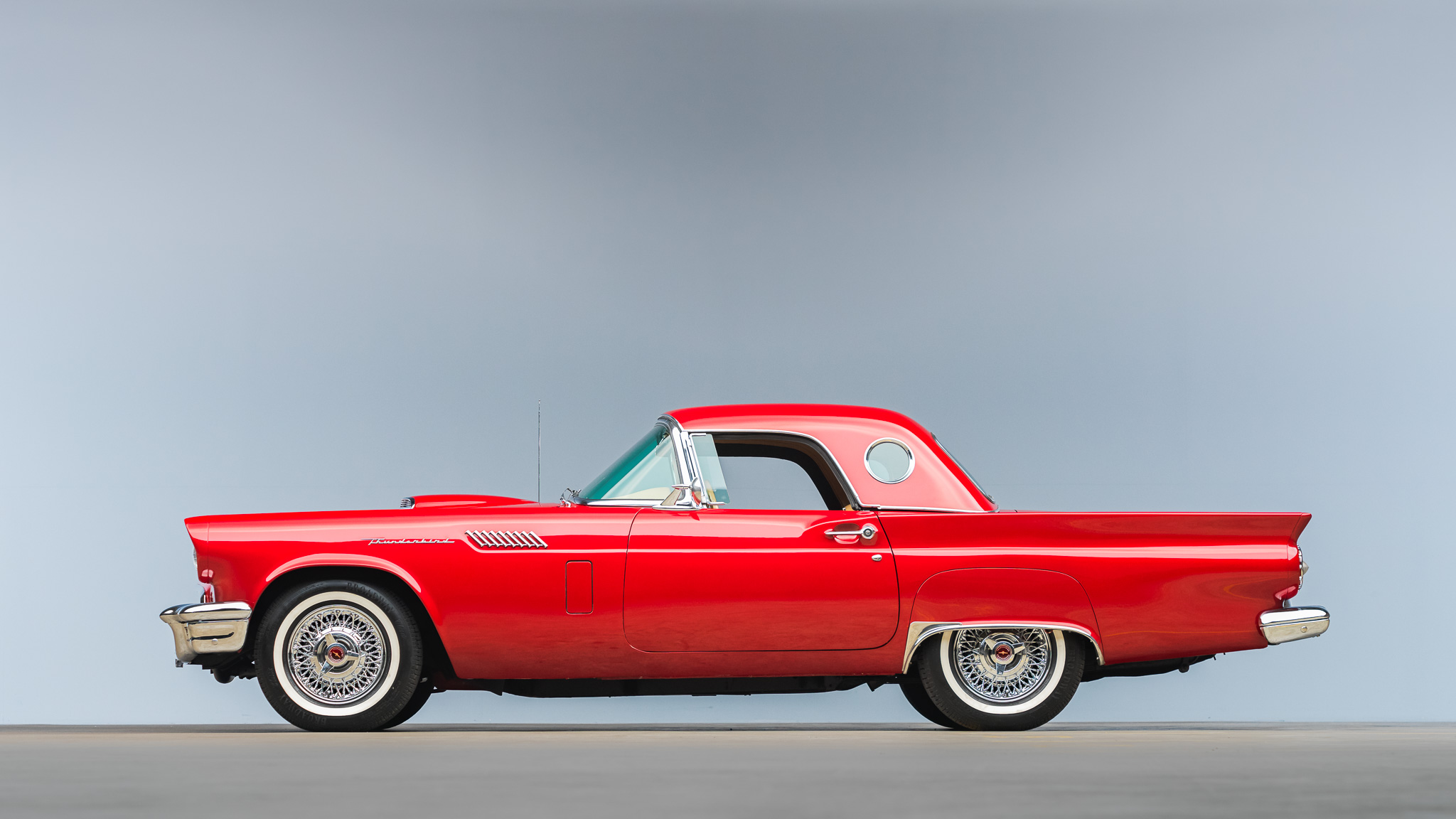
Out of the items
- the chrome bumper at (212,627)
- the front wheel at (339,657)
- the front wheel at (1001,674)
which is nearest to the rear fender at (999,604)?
the front wheel at (1001,674)

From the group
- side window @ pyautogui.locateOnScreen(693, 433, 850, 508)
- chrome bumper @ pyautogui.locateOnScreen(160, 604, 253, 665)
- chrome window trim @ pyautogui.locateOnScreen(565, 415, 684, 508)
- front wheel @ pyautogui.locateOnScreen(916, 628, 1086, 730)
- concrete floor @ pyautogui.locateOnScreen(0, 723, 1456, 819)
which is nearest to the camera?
concrete floor @ pyautogui.locateOnScreen(0, 723, 1456, 819)

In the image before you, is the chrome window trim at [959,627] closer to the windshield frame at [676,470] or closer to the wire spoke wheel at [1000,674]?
the wire spoke wheel at [1000,674]

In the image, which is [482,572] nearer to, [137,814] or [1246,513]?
[137,814]

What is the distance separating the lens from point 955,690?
5938 millimetres

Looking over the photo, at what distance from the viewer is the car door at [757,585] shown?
5.75 metres

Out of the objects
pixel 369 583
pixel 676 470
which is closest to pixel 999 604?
pixel 676 470

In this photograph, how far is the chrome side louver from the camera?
19.1 ft

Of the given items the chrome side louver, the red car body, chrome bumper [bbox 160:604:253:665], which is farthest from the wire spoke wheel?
chrome bumper [bbox 160:604:253:665]

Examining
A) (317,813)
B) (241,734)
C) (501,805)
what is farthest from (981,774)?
(241,734)

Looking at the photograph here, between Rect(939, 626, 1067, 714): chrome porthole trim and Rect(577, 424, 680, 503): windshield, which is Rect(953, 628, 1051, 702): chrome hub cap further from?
Rect(577, 424, 680, 503): windshield

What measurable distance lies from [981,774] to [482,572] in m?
2.62

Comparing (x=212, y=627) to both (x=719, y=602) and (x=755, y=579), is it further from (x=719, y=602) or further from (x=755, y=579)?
(x=755, y=579)

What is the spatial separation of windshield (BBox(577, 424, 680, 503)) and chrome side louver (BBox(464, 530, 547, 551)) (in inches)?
18.5

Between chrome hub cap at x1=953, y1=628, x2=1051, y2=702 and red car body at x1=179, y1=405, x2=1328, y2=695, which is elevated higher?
red car body at x1=179, y1=405, x2=1328, y2=695
